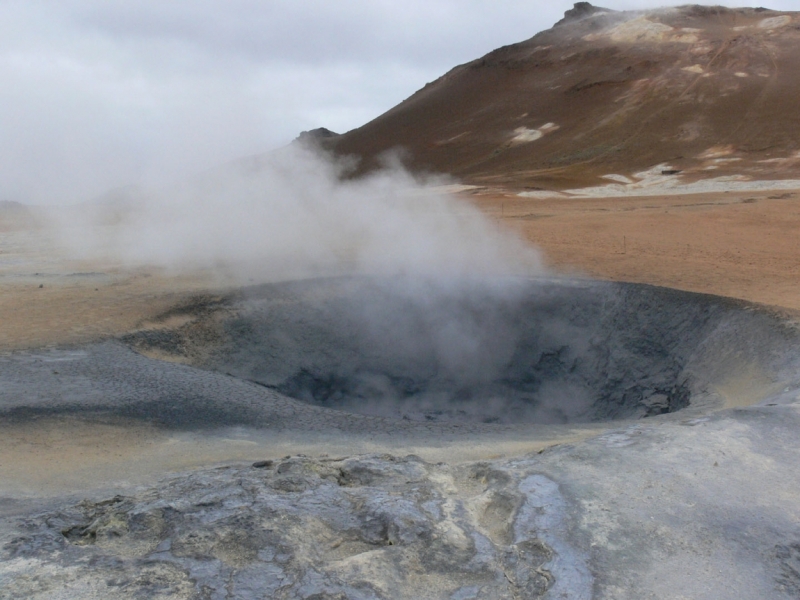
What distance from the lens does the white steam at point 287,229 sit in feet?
31.0

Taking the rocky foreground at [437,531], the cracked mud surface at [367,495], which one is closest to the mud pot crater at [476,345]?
the cracked mud surface at [367,495]

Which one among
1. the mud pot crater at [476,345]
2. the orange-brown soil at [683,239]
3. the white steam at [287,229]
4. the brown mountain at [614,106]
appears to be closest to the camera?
the mud pot crater at [476,345]

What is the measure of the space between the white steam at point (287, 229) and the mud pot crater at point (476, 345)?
0.80 meters

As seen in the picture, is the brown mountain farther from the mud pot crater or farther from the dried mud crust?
the dried mud crust

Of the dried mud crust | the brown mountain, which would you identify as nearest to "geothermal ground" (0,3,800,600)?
the dried mud crust

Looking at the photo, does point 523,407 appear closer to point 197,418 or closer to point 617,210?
point 197,418

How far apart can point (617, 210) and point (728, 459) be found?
47.5 feet

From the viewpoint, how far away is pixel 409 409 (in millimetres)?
7730

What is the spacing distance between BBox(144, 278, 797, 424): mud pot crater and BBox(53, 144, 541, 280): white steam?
797 millimetres

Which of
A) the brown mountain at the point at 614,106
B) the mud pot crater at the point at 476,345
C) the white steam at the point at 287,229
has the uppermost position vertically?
the brown mountain at the point at 614,106

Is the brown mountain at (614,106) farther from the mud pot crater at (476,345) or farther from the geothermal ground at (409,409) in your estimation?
the mud pot crater at (476,345)

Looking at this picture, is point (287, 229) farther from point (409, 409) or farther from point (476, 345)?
point (409, 409)

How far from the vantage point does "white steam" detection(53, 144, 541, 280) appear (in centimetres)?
946

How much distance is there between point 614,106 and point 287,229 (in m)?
28.2
